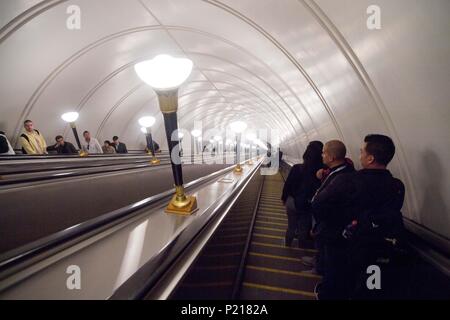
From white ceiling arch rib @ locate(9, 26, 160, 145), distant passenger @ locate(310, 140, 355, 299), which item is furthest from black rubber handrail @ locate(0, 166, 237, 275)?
white ceiling arch rib @ locate(9, 26, 160, 145)

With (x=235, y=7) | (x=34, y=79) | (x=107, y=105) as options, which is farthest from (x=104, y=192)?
(x=107, y=105)

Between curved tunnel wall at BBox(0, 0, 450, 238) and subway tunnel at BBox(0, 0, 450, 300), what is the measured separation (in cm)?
3

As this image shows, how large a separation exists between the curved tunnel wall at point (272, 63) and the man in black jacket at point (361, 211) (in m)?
0.67

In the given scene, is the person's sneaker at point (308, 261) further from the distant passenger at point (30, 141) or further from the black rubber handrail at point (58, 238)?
the distant passenger at point (30, 141)

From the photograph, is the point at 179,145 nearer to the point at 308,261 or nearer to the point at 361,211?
the point at 361,211

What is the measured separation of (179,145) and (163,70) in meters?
0.90

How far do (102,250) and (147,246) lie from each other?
317 mm

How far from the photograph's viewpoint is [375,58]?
2850 mm

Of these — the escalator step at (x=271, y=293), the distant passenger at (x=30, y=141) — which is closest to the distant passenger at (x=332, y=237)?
the escalator step at (x=271, y=293)

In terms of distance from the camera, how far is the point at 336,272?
2174 mm

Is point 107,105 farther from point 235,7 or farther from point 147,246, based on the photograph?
point 147,246

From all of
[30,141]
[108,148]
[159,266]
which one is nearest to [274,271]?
[159,266]

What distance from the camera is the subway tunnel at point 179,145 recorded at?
150 cm

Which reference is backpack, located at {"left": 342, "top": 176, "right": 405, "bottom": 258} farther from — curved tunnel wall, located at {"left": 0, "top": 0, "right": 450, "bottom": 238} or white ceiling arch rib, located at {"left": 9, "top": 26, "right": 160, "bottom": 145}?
white ceiling arch rib, located at {"left": 9, "top": 26, "right": 160, "bottom": 145}
